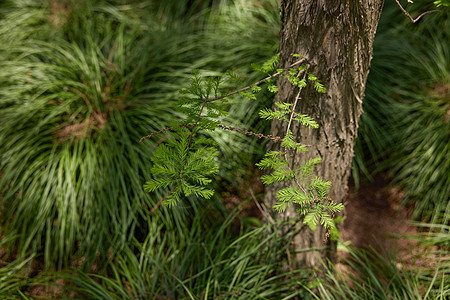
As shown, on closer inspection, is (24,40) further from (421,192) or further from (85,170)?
(421,192)

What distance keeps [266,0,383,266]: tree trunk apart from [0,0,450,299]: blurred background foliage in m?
0.54

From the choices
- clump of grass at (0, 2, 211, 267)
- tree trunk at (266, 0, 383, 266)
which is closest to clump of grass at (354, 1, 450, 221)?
tree trunk at (266, 0, 383, 266)

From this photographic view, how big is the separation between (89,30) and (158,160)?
2.24 metres

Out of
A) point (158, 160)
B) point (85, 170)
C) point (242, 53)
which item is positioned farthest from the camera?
point (242, 53)

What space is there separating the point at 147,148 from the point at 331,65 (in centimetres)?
133

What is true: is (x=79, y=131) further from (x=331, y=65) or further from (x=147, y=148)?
(x=331, y=65)

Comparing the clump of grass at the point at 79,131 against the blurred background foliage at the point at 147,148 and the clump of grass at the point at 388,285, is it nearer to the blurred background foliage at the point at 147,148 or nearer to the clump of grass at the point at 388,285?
the blurred background foliage at the point at 147,148

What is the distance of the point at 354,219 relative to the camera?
103 inches

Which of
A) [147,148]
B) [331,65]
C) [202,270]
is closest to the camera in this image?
[331,65]

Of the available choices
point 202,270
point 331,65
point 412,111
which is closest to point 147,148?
point 202,270

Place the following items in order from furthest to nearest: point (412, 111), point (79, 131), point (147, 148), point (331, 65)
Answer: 1. point (412, 111)
2. point (79, 131)
3. point (147, 148)
4. point (331, 65)

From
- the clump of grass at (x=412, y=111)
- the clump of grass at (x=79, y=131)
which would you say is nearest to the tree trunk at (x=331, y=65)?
the clump of grass at (x=412, y=111)

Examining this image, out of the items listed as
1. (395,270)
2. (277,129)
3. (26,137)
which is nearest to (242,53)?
(277,129)

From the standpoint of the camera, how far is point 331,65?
4.74 feet
